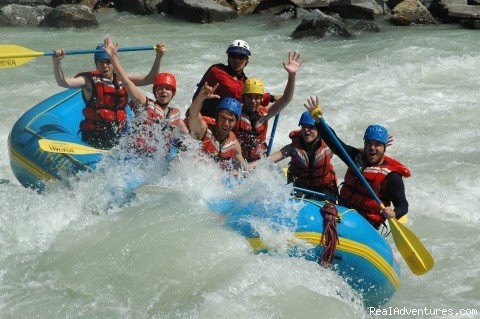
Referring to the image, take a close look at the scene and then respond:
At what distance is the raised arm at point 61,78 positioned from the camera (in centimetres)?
598

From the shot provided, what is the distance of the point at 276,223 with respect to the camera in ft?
14.3

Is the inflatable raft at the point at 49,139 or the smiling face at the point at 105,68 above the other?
the smiling face at the point at 105,68

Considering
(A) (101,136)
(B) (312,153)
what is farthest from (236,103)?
(A) (101,136)

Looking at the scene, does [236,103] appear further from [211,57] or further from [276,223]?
[211,57]

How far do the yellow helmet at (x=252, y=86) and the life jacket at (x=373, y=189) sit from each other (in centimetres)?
91

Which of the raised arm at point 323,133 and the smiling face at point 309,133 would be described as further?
the smiling face at point 309,133

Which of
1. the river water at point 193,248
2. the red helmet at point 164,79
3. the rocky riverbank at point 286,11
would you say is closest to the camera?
the river water at point 193,248

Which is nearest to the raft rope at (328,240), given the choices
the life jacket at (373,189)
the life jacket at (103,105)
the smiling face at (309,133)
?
the life jacket at (373,189)

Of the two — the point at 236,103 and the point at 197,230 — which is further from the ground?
the point at 236,103

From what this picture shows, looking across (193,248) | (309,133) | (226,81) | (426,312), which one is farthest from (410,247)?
(226,81)

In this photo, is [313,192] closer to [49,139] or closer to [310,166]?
[310,166]

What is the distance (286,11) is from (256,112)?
35.9 feet

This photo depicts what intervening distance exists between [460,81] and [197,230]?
7.04 meters

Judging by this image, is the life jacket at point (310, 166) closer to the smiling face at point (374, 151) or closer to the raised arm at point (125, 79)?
the smiling face at point (374, 151)
